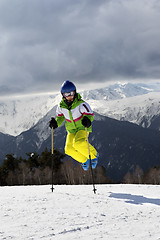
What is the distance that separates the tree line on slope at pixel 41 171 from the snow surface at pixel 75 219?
40166mm

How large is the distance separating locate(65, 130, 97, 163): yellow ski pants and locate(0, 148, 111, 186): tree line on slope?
36.2m

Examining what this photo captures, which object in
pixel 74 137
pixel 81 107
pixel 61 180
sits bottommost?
pixel 61 180

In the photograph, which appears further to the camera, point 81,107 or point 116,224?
point 81,107

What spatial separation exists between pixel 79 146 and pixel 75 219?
5.24 meters

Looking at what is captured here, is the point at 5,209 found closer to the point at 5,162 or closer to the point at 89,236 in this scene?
the point at 89,236

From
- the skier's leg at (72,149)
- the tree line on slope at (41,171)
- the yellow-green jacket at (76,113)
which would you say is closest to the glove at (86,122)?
the yellow-green jacket at (76,113)

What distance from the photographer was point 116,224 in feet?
17.4

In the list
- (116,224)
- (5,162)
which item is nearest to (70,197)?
(116,224)

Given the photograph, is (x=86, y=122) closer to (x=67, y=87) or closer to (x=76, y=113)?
(x=76, y=113)

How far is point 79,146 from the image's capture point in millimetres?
10805

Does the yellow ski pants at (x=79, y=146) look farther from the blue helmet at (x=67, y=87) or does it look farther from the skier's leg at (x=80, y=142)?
the blue helmet at (x=67, y=87)

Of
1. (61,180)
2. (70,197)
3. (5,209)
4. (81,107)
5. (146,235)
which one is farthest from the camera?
(61,180)

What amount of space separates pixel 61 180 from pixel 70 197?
137 ft

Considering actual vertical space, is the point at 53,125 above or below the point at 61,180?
above
